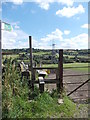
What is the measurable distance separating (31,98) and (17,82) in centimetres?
55

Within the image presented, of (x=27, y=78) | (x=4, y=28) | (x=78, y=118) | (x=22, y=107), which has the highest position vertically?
(x=4, y=28)

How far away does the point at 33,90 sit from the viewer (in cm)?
581

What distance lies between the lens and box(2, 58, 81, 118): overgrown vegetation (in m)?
4.27

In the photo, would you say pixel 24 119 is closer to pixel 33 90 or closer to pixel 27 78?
pixel 33 90

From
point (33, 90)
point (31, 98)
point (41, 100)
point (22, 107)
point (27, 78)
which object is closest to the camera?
point (22, 107)

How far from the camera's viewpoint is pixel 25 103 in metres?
4.68

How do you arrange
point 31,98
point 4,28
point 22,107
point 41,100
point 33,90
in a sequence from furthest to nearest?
point 33,90 → point 31,98 → point 41,100 → point 22,107 → point 4,28

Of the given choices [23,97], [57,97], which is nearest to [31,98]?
[23,97]

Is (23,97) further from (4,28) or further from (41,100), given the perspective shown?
(4,28)

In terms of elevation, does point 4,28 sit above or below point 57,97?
above

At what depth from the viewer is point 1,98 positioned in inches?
171

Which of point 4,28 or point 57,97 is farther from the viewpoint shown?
point 57,97

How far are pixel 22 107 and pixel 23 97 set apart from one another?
1.86 ft

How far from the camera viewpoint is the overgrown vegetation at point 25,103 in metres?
4.27
